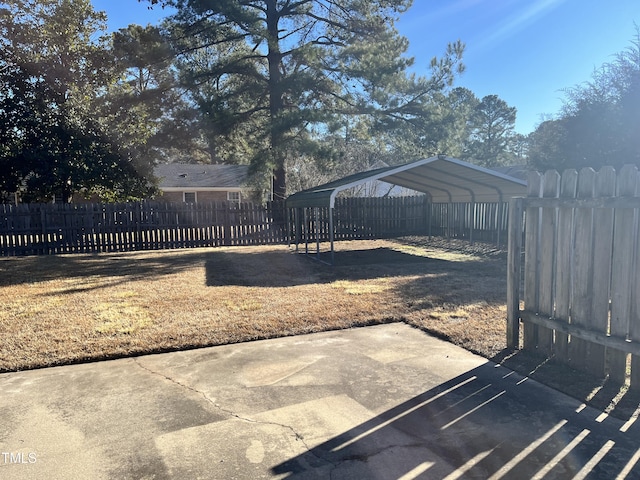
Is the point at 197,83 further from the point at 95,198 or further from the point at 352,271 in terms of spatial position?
the point at 95,198

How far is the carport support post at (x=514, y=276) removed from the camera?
162 inches

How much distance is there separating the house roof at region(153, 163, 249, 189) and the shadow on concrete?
25.2 m

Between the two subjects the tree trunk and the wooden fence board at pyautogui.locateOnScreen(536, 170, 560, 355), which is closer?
the wooden fence board at pyautogui.locateOnScreen(536, 170, 560, 355)

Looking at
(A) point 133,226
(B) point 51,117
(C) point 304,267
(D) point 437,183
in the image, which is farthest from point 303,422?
(B) point 51,117

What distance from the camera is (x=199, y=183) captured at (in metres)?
27.9

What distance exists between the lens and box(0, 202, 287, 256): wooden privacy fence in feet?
43.0

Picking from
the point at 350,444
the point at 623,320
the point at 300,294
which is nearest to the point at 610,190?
the point at 623,320

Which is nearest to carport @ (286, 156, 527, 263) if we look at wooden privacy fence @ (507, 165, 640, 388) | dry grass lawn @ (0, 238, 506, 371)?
dry grass lawn @ (0, 238, 506, 371)

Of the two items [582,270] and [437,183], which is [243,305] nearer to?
[582,270]

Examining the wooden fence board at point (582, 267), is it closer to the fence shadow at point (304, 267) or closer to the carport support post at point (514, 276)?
the carport support post at point (514, 276)

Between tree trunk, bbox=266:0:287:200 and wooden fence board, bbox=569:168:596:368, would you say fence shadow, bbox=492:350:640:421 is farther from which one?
tree trunk, bbox=266:0:287:200

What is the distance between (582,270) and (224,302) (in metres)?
4.59

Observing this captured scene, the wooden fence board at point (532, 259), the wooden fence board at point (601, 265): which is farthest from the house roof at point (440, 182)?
the wooden fence board at point (601, 265)

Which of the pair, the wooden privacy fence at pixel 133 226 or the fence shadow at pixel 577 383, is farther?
the wooden privacy fence at pixel 133 226
